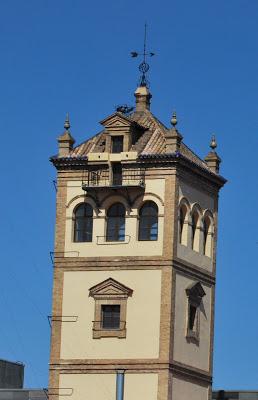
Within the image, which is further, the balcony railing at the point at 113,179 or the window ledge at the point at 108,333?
the balcony railing at the point at 113,179

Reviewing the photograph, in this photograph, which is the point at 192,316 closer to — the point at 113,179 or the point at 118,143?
the point at 113,179

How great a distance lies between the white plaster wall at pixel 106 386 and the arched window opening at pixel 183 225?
22.4 ft

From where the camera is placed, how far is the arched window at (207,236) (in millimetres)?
98562

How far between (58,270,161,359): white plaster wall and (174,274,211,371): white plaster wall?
3.79 feet

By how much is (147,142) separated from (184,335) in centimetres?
929

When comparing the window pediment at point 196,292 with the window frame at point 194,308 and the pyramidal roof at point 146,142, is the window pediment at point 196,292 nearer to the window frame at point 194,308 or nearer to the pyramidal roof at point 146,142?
the window frame at point 194,308

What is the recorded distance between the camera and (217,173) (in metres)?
99.2

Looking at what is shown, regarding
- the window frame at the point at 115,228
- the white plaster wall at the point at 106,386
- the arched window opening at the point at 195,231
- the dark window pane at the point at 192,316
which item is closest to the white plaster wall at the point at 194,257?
the arched window opening at the point at 195,231

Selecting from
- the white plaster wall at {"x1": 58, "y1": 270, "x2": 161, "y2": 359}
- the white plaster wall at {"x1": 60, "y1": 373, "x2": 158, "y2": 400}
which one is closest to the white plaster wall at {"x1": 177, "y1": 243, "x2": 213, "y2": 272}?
the white plaster wall at {"x1": 58, "y1": 270, "x2": 161, "y2": 359}

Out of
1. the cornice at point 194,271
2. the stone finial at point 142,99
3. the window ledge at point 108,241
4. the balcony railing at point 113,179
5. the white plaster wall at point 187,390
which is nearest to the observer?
the white plaster wall at point 187,390

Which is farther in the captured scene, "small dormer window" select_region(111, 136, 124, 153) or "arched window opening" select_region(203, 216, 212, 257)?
"arched window opening" select_region(203, 216, 212, 257)

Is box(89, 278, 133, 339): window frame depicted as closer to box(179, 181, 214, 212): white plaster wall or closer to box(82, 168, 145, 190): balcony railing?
box(82, 168, 145, 190): balcony railing

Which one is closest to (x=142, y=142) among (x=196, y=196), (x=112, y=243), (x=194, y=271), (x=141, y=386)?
(x=196, y=196)

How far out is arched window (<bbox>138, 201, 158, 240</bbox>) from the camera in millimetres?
95250
